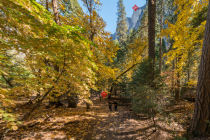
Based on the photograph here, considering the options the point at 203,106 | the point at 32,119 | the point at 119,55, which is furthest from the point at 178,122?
the point at 119,55

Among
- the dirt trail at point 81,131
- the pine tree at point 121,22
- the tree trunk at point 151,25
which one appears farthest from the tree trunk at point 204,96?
the pine tree at point 121,22

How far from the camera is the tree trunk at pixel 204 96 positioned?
235 centimetres

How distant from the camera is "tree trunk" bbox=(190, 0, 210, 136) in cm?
235

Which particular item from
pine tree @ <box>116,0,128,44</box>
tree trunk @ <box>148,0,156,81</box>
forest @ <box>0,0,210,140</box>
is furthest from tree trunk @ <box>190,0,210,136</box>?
pine tree @ <box>116,0,128,44</box>

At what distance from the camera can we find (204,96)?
2.39 m

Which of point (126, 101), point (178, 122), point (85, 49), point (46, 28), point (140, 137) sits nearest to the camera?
point (46, 28)

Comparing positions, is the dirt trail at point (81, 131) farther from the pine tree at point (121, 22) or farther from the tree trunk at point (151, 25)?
the pine tree at point (121, 22)

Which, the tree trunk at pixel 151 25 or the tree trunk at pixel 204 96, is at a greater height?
the tree trunk at pixel 151 25

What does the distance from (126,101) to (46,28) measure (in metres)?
13.4

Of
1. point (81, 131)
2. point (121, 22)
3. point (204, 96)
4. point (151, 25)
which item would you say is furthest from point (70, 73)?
point (121, 22)

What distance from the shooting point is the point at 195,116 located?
255cm

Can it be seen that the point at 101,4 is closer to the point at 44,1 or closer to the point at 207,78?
the point at 44,1

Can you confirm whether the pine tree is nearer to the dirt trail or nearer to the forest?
the forest

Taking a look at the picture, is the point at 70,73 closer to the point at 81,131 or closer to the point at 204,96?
the point at 81,131
